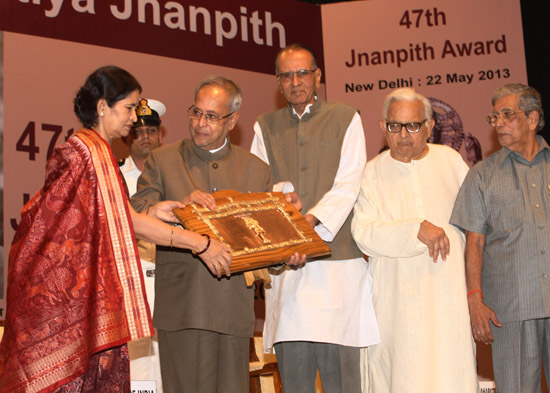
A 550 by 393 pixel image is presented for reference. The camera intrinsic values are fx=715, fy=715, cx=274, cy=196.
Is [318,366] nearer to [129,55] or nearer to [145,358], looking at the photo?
[145,358]

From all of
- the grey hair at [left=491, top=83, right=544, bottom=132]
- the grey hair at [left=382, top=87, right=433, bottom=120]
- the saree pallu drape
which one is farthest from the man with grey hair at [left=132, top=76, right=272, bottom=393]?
the grey hair at [left=491, top=83, right=544, bottom=132]

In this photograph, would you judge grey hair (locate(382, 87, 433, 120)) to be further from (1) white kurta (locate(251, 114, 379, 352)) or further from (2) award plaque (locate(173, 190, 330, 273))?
(2) award plaque (locate(173, 190, 330, 273))

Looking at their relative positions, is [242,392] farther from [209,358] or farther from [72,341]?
[72,341]

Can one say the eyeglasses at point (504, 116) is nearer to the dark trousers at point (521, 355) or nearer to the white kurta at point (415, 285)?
the white kurta at point (415, 285)

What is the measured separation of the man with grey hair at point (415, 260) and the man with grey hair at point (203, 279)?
0.81 metres

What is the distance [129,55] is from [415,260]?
343 centimetres

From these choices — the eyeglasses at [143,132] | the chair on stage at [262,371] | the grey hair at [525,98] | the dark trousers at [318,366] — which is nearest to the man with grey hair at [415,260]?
the dark trousers at [318,366]

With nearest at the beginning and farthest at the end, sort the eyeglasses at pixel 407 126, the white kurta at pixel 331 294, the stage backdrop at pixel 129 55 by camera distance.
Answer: the white kurta at pixel 331 294 < the eyeglasses at pixel 407 126 < the stage backdrop at pixel 129 55

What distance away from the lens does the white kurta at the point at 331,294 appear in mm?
4090

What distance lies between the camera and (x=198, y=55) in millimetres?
6836

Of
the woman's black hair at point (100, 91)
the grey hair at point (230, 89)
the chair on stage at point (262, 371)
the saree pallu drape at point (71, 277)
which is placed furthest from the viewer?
the chair on stage at point (262, 371)

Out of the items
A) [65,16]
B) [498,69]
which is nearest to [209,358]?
[65,16]

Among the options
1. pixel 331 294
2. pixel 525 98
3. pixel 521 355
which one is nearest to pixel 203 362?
pixel 331 294

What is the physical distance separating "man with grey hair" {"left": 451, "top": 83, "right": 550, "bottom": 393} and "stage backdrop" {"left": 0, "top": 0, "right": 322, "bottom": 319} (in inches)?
120
